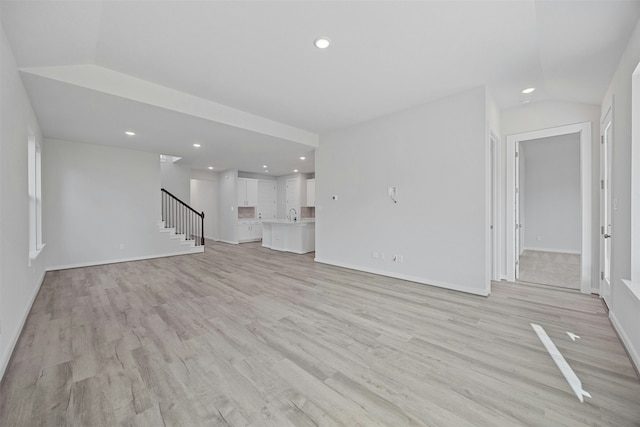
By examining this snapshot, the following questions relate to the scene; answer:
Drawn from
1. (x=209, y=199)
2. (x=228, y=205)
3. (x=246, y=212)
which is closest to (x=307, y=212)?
(x=246, y=212)

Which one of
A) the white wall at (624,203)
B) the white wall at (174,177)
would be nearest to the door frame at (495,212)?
the white wall at (624,203)

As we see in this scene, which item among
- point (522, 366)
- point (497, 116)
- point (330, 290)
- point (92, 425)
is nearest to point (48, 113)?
point (92, 425)

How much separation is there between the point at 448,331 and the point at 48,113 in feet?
20.1

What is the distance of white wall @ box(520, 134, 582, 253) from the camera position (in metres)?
7.06

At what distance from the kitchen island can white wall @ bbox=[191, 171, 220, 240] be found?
9.85 feet

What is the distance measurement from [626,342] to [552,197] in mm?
6748

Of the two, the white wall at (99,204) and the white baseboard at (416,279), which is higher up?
the white wall at (99,204)

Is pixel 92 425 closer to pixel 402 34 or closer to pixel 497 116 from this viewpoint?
pixel 402 34

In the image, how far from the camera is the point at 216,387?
1783 millimetres

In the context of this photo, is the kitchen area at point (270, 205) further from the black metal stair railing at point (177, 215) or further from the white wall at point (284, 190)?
the black metal stair railing at point (177, 215)

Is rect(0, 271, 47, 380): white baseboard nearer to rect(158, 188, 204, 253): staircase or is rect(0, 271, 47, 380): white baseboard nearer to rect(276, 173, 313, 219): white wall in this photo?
rect(158, 188, 204, 253): staircase

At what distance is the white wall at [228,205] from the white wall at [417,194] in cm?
459

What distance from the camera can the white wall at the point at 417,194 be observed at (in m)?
3.63

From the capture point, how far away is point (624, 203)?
2.36 m
